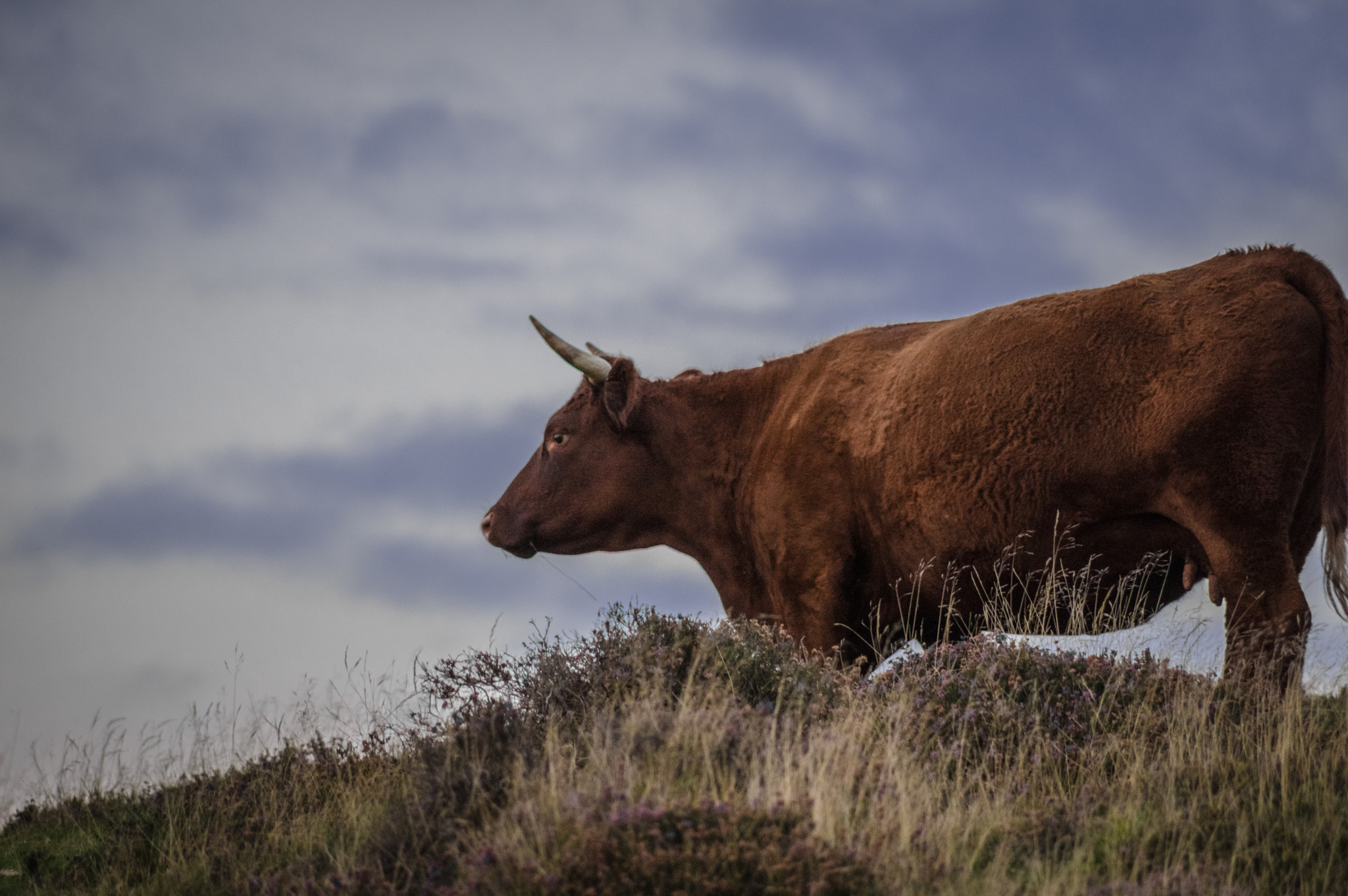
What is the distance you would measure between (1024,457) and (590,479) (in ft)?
12.2

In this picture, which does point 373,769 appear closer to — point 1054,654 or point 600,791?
point 600,791

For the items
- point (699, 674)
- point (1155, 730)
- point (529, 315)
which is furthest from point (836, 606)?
point (529, 315)

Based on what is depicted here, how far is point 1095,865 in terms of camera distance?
5113 millimetres

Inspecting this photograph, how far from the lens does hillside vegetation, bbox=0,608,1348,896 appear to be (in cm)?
445

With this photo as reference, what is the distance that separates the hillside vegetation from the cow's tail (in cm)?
87

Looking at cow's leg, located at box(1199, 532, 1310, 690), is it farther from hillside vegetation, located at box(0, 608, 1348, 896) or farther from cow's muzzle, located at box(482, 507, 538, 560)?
cow's muzzle, located at box(482, 507, 538, 560)

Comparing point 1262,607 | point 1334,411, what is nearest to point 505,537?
point 1262,607

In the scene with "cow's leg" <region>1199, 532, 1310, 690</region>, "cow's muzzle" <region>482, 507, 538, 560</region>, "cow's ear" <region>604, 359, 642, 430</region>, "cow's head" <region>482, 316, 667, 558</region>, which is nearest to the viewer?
"cow's leg" <region>1199, 532, 1310, 690</region>

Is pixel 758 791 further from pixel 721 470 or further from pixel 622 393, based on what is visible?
pixel 622 393

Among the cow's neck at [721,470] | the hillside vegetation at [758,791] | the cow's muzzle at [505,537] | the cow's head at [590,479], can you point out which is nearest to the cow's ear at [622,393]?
the cow's head at [590,479]

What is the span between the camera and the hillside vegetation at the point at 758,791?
4.45 m

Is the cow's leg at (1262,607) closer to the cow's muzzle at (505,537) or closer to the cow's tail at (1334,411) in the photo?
the cow's tail at (1334,411)

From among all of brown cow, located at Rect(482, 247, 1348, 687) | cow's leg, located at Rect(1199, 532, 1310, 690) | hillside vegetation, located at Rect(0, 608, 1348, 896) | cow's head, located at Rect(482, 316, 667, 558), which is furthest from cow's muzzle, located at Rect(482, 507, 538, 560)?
cow's leg, located at Rect(1199, 532, 1310, 690)

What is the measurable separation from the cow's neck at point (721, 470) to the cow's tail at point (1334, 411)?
3.89 meters
